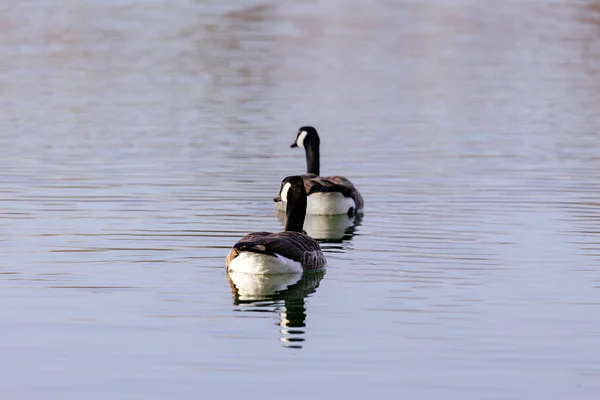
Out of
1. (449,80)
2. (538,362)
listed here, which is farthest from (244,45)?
(538,362)

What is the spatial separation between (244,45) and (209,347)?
151 ft

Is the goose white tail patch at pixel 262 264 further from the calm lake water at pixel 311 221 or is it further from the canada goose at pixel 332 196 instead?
the canada goose at pixel 332 196

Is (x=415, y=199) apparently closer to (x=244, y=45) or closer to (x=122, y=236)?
(x=122, y=236)

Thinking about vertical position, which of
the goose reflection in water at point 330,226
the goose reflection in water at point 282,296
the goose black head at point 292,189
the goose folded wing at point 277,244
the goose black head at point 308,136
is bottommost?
A: the goose reflection in water at point 330,226

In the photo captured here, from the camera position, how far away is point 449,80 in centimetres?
4497

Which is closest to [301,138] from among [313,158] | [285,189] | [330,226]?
[313,158]

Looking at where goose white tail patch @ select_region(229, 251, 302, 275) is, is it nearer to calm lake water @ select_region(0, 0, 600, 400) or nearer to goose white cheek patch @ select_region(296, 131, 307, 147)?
calm lake water @ select_region(0, 0, 600, 400)

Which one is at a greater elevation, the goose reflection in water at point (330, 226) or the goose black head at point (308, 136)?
the goose black head at point (308, 136)

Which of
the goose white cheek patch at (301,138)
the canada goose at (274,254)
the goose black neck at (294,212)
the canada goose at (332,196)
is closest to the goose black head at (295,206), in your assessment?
the goose black neck at (294,212)

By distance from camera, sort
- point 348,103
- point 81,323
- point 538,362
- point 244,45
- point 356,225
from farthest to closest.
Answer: point 244,45, point 348,103, point 356,225, point 81,323, point 538,362

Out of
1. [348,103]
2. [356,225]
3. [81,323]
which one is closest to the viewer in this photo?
[81,323]

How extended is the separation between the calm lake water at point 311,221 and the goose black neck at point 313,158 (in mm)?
782

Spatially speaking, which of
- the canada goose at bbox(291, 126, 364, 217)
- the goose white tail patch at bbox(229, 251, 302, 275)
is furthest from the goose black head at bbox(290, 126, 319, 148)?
the goose white tail patch at bbox(229, 251, 302, 275)

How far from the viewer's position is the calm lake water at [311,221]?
12.2 m
